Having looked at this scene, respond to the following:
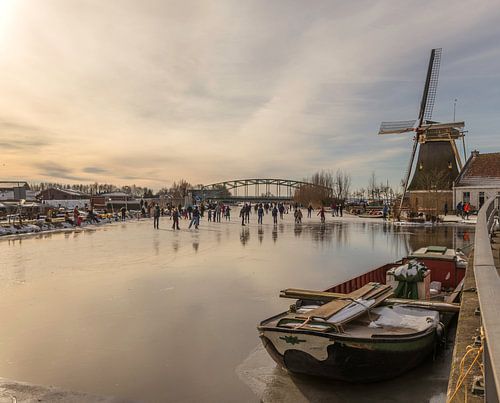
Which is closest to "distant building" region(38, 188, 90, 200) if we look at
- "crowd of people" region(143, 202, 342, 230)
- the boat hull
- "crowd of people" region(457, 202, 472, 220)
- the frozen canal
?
"crowd of people" region(143, 202, 342, 230)

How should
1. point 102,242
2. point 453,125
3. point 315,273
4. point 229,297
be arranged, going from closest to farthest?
point 229,297 → point 315,273 → point 102,242 → point 453,125

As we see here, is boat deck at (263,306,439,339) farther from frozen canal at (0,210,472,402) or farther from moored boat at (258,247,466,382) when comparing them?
frozen canal at (0,210,472,402)

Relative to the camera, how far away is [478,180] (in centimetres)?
4559

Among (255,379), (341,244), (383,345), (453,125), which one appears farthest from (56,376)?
(453,125)

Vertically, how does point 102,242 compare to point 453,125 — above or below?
below

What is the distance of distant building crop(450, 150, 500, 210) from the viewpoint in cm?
4462

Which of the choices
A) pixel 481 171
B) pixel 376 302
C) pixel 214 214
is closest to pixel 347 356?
pixel 376 302

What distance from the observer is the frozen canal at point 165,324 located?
5652mm

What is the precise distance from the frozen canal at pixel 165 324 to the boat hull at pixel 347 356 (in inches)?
7.6

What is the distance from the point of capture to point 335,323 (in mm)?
5832

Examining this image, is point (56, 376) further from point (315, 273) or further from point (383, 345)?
point (315, 273)

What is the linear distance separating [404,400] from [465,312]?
5.17 ft

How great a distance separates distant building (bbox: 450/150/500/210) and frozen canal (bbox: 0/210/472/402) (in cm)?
3323

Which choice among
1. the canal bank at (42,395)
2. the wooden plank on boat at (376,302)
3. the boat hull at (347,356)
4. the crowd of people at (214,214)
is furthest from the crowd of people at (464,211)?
the canal bank at (42,395)
